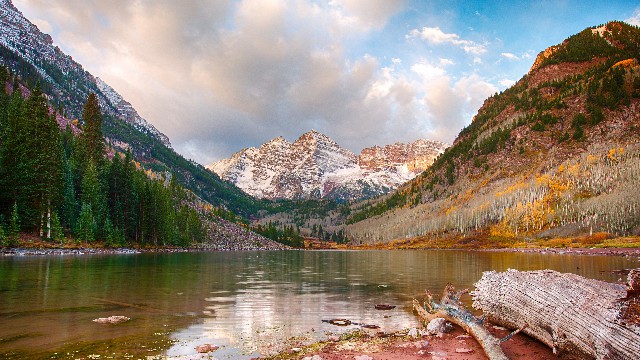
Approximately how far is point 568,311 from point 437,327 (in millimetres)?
6358

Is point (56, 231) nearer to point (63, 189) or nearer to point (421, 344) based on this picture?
point (63, 189)

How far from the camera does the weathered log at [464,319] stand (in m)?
13.2

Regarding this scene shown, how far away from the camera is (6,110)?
97312mm

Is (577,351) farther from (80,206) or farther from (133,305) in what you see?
(80,206)

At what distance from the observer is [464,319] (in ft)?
55.8

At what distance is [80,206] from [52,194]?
18.3 m

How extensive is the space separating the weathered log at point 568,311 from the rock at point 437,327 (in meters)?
2.06

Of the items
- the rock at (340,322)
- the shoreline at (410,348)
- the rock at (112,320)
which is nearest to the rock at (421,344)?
the shoreline at (410,348)

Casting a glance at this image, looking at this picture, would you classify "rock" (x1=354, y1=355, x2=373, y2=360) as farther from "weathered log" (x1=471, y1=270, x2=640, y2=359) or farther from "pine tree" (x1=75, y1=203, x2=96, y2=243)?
"pine tree" (x1=75, y1=203, x2=96, y2=243)

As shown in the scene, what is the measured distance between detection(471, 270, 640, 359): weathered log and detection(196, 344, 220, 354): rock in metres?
11.8

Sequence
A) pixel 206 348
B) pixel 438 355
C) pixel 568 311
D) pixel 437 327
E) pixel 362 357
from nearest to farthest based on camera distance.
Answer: pixel 568 311 < pixel 362 357 < pixel 438 355 < pixel 206 348 < pixel 437 327

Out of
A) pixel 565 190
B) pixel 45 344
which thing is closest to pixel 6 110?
pixel 45 344

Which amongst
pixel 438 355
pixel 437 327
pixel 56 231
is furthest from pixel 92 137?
pixel 438 355

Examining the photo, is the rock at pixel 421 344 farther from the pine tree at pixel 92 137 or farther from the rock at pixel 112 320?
the pine tree at pixel 92 137
